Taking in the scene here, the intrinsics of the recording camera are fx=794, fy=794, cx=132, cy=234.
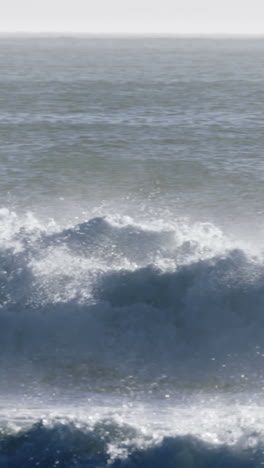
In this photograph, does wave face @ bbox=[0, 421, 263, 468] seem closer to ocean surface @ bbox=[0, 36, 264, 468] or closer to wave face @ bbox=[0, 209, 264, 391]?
ocean surface @ bbox=[0, 36, 264, 468]

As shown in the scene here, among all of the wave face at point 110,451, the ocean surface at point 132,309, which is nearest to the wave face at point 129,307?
the ocean surface at point 132,309

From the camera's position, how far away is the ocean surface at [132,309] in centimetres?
1168

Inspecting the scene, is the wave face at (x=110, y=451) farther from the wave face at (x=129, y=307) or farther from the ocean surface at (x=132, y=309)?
the wave face at (x=129, y=307)

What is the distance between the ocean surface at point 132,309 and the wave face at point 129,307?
35 millimetres

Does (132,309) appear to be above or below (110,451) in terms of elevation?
above

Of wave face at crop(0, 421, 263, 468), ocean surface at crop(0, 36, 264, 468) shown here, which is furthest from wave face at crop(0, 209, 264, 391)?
wave face at crop(0, 421, 263, 468)

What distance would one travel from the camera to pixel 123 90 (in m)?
51.7

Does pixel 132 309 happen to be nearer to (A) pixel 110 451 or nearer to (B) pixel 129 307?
(B) pixel 129 307

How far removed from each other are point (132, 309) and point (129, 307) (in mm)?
106

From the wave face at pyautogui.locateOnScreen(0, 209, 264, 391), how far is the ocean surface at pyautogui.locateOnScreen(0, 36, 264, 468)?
1.4 inches

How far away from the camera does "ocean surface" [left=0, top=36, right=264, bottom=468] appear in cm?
1168

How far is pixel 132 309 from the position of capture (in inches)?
647

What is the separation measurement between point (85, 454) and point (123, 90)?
4223 cm

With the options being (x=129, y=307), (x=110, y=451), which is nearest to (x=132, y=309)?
(x=129, y=307)
